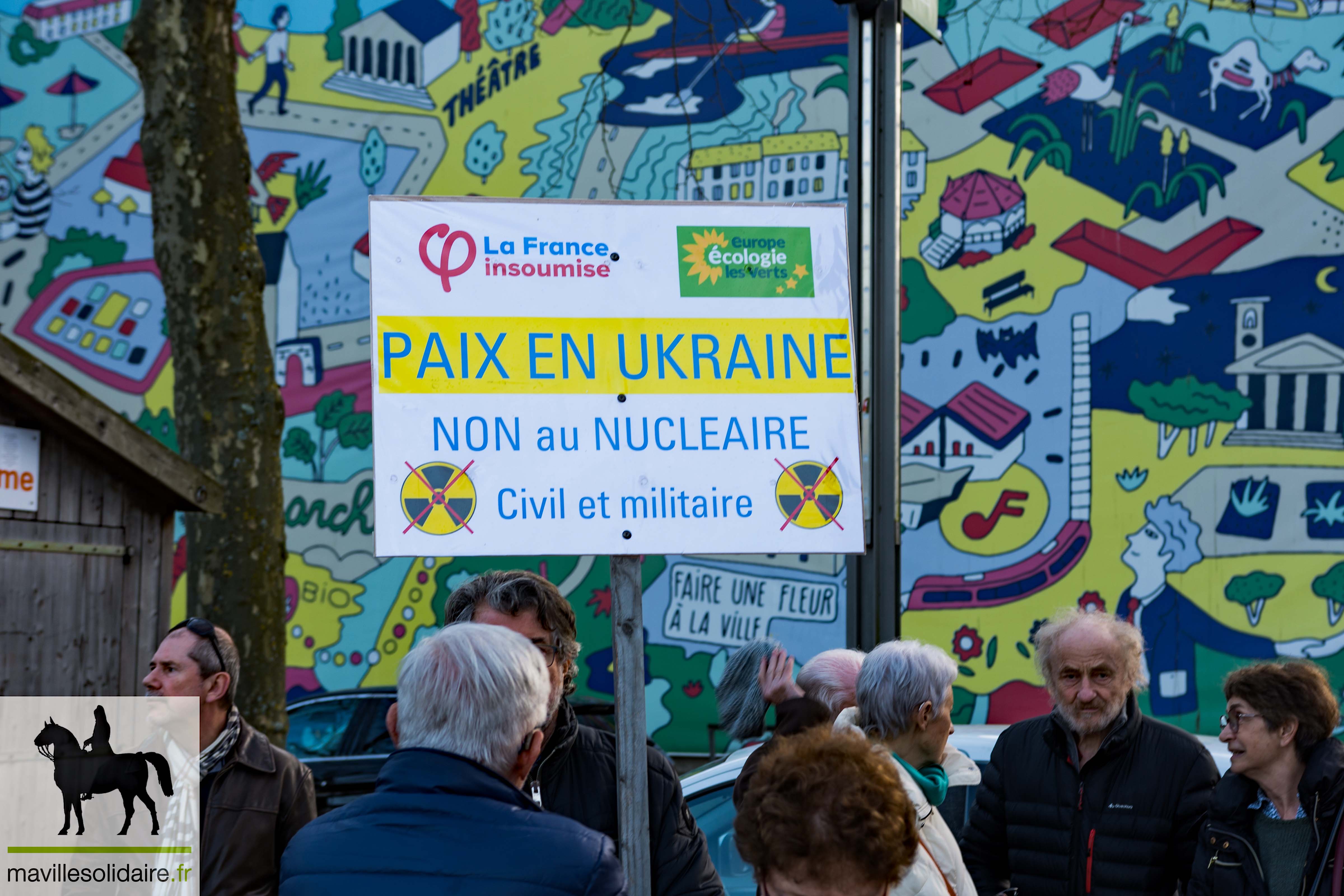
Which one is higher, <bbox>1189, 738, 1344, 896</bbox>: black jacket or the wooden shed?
the wooden shed

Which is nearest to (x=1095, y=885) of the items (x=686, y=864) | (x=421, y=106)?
(x=686, y=864)

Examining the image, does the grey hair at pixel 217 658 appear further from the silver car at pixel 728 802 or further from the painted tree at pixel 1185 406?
the painted tree at pixel 1185 406

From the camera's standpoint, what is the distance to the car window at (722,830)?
4445 millimetres

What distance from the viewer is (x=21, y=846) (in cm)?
397

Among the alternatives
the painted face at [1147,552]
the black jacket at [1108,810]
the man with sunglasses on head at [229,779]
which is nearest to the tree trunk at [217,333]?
the man with sunglasses on head at [229,779]

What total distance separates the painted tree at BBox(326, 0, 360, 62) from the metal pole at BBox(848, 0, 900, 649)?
8889 millimetres

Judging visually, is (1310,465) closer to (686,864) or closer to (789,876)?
(686,864)

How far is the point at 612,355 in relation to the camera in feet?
9.89

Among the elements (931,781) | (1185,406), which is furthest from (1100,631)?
(1185,406)

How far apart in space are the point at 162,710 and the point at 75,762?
546mm

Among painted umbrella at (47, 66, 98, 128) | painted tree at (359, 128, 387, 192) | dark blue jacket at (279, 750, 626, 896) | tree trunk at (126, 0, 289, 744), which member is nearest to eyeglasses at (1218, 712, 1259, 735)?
dark blue jacket at (279, 750, 626, 896)

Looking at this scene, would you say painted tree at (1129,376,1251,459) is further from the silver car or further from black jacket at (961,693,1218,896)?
black jacket at (961,693,1218,896)

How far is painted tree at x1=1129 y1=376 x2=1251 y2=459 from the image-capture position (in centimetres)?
952

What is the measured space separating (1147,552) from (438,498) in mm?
7995
